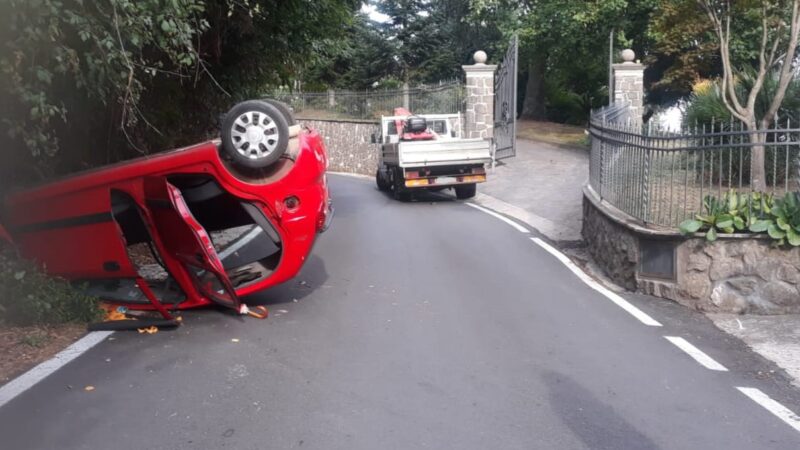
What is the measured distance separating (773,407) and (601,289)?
4055 millimetres

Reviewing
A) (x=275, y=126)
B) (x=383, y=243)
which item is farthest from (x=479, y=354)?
(x=383, y=243)

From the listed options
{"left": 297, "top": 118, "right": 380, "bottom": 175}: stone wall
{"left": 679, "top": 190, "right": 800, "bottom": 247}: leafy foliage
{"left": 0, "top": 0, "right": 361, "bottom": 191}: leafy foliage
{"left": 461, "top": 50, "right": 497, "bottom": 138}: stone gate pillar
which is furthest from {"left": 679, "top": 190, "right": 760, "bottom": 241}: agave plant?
{"left": 297, "top": 118, "right": 380, "bottom": 175}: stone wall

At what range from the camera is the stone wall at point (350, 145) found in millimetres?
32594

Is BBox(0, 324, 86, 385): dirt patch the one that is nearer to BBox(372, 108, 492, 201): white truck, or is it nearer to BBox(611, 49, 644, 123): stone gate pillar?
BBox(372, 108, 492, 201): white truck

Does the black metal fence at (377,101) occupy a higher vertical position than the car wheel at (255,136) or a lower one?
higher

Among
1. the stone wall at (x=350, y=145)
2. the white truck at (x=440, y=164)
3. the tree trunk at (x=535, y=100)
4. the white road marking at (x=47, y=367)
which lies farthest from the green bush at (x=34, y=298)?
the tree trunk at (x=535, y=100)

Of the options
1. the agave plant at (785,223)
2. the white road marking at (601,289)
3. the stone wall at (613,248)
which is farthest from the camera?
the stone wall at (613,248)

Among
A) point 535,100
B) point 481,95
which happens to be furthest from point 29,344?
point 535,100

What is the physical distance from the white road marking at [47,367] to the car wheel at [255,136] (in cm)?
202

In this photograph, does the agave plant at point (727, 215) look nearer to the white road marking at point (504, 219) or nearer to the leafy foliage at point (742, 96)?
the leafy foliage at point (742, 96)

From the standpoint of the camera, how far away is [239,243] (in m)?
12.6

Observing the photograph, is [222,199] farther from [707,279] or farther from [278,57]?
[278,57]

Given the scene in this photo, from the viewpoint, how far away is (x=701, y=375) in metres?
6.43

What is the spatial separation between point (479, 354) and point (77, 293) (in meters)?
3.86
